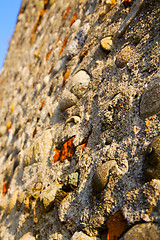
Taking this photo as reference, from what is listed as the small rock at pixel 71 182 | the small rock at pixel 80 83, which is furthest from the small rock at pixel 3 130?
the small rock at pixel 71 182

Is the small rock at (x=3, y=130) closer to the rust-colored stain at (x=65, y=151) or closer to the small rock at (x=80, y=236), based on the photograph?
the rust-colored stain at (x=65, y=151)

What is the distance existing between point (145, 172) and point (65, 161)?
49 cm

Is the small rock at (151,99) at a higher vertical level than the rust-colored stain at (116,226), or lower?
higher

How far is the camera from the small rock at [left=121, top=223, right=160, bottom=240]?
20.5 inches

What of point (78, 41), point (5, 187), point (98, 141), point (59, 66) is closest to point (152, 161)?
point (98, 141)

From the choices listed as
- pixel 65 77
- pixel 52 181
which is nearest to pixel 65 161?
pixel 52 181

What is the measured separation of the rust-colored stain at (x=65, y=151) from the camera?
1.04 meters

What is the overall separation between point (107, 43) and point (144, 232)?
862mm

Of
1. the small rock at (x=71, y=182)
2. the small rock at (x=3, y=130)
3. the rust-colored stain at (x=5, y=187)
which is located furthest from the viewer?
the small rock at (x=3, y=130)

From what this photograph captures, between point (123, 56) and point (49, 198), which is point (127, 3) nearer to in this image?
point (123, 56)

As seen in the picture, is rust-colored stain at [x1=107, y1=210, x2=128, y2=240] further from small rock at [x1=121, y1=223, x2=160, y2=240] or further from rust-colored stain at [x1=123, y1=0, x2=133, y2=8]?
rust-colored stain at [x1=123, y1=0, x2=133, y2=8]

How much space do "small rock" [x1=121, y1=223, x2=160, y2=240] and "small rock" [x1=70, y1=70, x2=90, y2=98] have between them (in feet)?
2.42

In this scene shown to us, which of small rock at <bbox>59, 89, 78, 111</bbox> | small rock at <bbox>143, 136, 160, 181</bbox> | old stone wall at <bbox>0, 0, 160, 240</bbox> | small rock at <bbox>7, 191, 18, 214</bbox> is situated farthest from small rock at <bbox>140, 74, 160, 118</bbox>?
small rock at <bbox>7, 191, 18, 214</bbox>

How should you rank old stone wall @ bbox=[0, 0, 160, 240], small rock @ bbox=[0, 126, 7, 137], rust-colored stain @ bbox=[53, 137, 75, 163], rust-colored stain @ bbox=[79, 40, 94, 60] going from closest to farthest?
1. old stone wall @ bbox=[0, 0, 160, 240]
2. rust-colored stain @ bbox=[53, 137, 75, 163]
3. rust-colored stain @ bbox=[79, 40, 94, 60]
4. small rock @ bbox=[0, 126, 7, 137]
